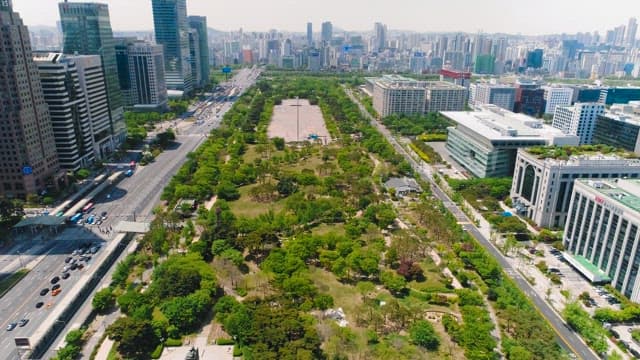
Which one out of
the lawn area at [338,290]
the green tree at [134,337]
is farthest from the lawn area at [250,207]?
the green tree at [134,337]

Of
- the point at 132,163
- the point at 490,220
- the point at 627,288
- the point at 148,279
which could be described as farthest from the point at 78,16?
the point at 627,288

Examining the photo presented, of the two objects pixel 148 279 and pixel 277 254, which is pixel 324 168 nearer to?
pixel 277 254

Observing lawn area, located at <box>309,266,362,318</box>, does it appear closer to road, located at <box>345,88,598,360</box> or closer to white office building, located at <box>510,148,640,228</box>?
road, located at <box>345,88,598,360</box>

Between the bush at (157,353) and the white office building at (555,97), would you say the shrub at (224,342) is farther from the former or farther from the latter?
the white office building at (555,97)

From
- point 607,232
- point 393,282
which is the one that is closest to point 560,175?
point 607,232

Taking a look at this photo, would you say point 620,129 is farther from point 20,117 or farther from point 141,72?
point 141,72
